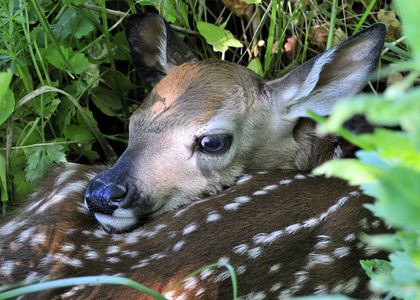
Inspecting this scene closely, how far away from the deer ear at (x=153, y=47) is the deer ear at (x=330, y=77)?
0.62 meters

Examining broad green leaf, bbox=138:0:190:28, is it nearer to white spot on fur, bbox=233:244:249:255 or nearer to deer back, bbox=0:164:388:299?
deer back, bbox=0:164:388:299

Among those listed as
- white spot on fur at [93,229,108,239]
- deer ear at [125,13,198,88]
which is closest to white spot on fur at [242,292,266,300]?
white spot on fur at [93,229,108,239]

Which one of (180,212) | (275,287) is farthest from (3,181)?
(275,287)

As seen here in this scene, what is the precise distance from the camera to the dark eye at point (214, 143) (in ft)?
9.05

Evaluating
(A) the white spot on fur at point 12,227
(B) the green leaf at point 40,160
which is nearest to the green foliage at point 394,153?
(A) the white spot on fur at point 12,227

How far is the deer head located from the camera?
2.60 meters

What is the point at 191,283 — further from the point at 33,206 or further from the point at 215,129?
the point at 33,206

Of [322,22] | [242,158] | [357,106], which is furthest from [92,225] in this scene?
[322,22]

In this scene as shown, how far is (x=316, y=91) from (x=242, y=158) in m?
0.55

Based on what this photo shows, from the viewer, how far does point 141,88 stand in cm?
390

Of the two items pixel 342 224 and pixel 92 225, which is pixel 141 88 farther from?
pixel 342 224

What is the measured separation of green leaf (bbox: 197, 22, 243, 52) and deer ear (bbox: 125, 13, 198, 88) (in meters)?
0.18

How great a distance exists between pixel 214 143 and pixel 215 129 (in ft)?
0.23

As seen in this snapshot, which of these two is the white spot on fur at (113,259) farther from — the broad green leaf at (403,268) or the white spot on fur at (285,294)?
the broad green leaf at (403,268)
